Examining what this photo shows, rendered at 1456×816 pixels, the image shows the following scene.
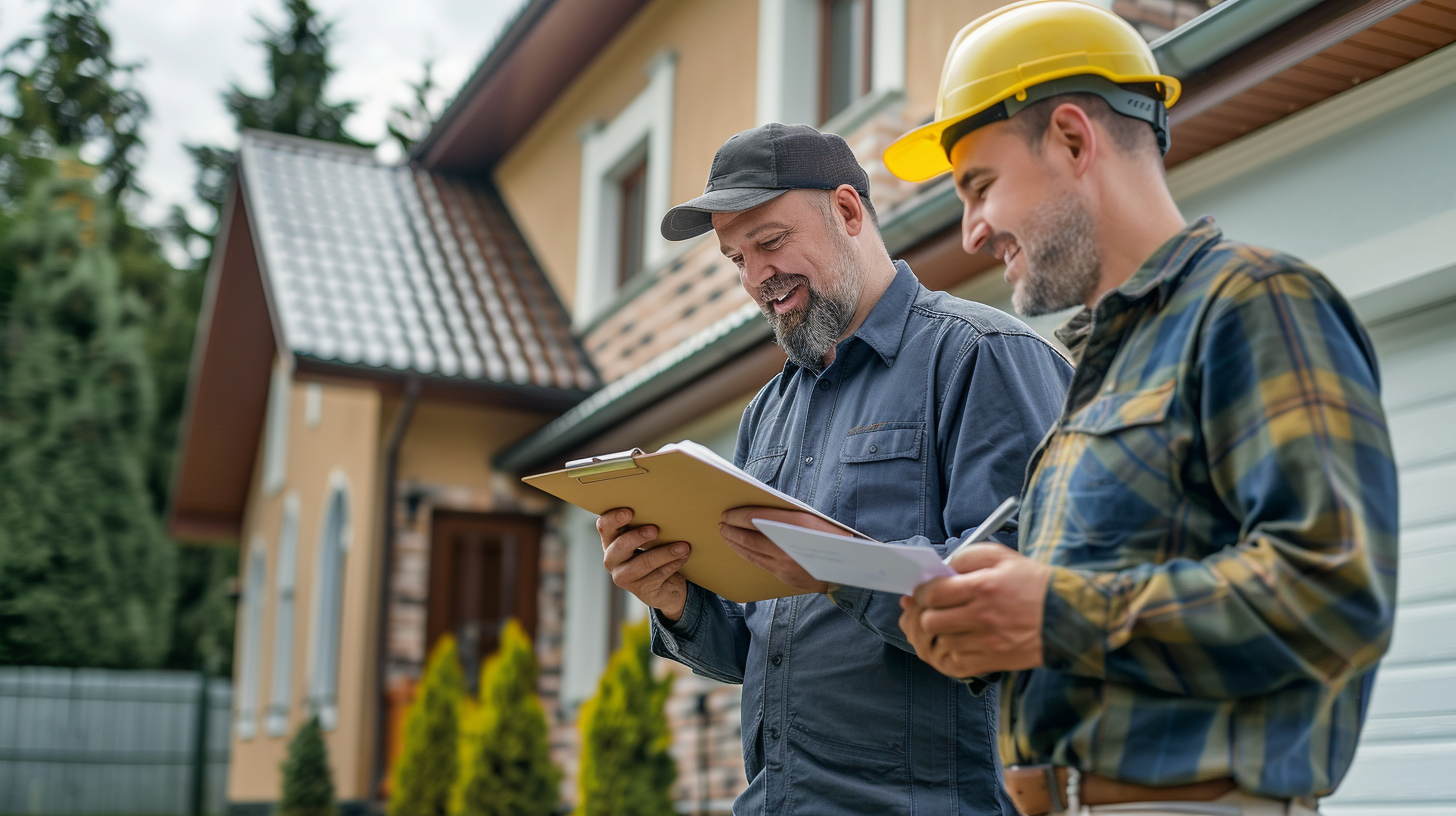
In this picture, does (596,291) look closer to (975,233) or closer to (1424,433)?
(1424,433)

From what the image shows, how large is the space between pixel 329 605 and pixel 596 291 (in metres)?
3.80

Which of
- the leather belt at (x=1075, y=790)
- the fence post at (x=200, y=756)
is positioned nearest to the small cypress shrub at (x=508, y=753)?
the leather belt at (x=1075, y=790)

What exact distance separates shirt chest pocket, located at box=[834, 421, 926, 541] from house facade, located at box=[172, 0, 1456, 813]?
2.22 m

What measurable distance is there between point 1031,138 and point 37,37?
30574 millimetres

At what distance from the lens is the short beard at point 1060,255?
1707mm

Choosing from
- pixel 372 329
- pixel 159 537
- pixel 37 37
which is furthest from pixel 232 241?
pixel 37 37

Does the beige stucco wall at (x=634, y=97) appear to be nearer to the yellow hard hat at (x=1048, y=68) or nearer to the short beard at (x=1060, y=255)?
the yellow hard hat at (x=1048, y=68)

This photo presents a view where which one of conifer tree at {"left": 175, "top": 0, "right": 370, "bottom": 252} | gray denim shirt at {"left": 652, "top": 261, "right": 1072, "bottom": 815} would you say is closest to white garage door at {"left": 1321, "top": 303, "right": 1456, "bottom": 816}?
gray denim shirt at {"left": 652, "top": 261, "right": 1072, "bottom": 815}

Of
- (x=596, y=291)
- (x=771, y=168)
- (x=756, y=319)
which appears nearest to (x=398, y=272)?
(x=596, y=291)

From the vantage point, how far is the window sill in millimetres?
7223

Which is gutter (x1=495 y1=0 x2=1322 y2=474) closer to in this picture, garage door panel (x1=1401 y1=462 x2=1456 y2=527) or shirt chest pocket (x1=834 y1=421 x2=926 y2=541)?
garage door panel (x1=1401 y1=462 x2=1456 y2=527)

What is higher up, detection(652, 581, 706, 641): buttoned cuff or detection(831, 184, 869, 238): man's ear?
detection(831, 184, 869, 238): man's ear

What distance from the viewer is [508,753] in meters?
8.34

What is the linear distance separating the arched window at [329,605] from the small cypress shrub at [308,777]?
1.28 feet
